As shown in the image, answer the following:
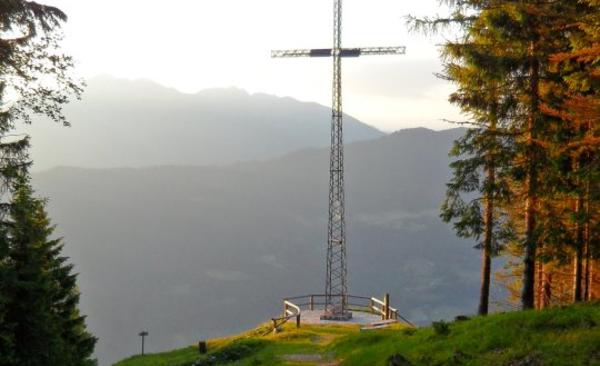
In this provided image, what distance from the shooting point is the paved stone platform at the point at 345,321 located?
28422mm

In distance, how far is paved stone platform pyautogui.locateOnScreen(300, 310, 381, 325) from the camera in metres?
28.4

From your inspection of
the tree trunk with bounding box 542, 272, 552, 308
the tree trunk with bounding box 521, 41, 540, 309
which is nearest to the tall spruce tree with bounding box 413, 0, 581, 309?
the tree trunk with bounding box 521, 41, 540, 309

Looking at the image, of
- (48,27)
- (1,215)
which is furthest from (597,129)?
(1,215)

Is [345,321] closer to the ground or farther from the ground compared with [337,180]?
closer to the ground

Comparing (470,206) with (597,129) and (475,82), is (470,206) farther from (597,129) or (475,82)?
(597,129)

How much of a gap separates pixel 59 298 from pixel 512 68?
73.3ft

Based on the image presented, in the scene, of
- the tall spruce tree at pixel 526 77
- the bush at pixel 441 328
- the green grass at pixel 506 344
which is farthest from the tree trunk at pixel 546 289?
the bush at pixel 441 328

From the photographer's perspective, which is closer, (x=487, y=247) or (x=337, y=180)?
(x=487, y=247)

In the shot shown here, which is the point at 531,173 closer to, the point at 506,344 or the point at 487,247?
the point at 487,247

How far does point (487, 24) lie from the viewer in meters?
16.5

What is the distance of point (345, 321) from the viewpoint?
28.7m

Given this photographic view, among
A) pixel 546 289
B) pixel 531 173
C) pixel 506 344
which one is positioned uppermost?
pixel 531 173

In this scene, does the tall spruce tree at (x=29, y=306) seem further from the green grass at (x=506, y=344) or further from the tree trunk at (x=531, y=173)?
the tree trunk at (x=531, y=173)

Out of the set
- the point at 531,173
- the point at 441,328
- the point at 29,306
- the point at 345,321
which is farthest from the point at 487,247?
→ the point at 29,306
